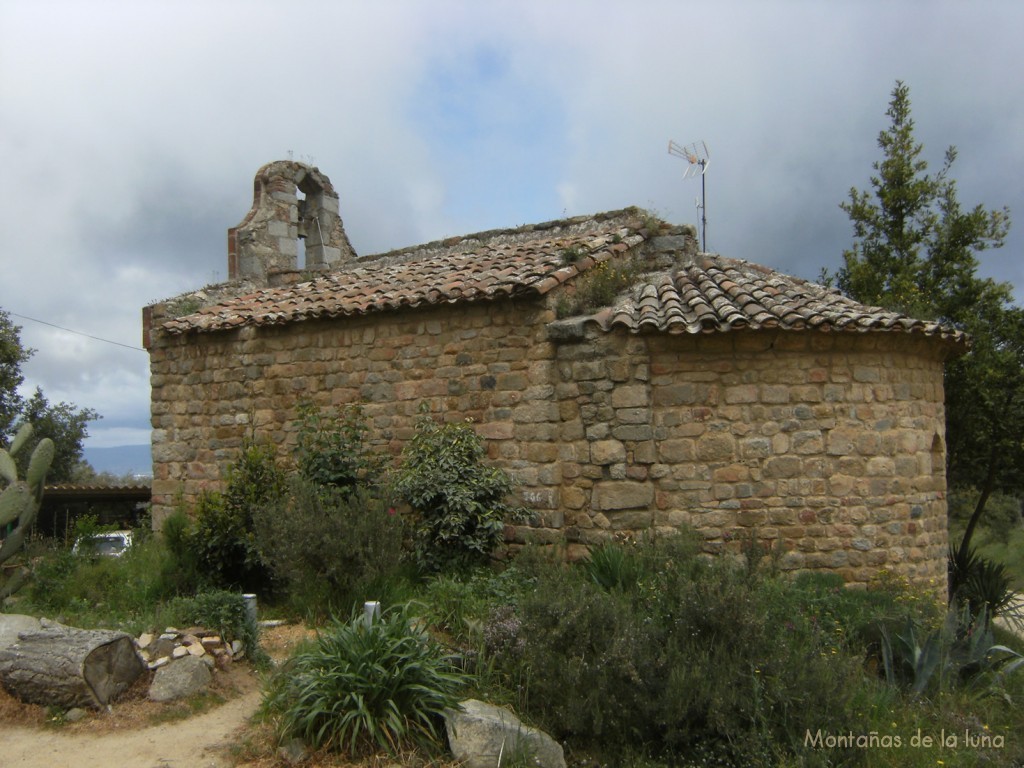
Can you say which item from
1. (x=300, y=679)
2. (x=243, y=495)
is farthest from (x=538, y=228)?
(x=300, y=679)

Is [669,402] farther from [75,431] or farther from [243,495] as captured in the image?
[75,431]

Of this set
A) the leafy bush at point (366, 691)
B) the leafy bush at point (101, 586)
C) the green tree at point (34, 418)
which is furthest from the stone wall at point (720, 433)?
the green tree at point (34, 418)

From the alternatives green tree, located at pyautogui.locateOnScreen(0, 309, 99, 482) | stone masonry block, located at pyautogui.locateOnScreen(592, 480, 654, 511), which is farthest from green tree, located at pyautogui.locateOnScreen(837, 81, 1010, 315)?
green tree, located at pyautogui.locateOnScreen(0, 309, 99, 482)

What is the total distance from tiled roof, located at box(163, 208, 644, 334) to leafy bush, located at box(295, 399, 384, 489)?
1.37m

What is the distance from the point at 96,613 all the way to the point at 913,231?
1468cm

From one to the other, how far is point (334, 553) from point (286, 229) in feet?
29.0

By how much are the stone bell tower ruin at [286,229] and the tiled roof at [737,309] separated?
6.81 metres

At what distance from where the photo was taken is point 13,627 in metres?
7.42

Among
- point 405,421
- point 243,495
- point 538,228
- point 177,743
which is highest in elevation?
point 538,228

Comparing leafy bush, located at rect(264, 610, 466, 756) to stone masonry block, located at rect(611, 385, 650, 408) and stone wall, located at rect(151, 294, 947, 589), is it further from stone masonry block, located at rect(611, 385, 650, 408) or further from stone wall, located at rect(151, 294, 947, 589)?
stone masonry block, located at rect(611, 385, 650, 408)

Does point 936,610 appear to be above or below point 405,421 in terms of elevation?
below

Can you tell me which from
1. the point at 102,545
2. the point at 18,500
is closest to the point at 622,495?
the point at 18,500

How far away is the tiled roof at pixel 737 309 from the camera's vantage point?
8914mm

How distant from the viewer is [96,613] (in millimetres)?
8672
